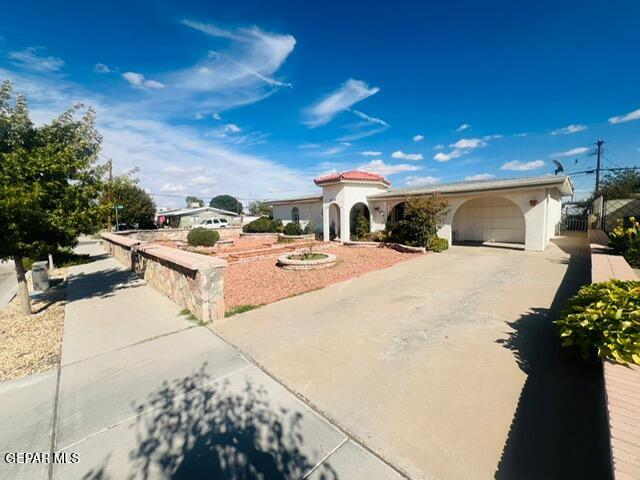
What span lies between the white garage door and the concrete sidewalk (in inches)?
682

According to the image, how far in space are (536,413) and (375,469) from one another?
6.27ft

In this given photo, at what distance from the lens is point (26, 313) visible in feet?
21.7

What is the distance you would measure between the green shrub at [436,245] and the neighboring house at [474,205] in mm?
1232

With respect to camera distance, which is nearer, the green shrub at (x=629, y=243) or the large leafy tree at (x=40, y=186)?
the large leafy tree at (x=40, y=186)

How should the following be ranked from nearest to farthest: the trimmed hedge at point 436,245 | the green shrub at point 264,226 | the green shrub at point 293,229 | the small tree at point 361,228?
the trimmed hedge at point 436,245
the small tree at point 361,228
the green shrub at point 293,229
the green shrub at point 264,226

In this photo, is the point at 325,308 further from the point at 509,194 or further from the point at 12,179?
the point at 509,194

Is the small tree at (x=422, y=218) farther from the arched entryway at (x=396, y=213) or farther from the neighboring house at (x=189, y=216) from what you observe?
the neighboring house at (x=189, y=216)

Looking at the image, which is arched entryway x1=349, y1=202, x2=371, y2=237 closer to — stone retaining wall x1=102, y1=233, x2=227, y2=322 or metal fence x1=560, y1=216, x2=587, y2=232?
stone retaining wall x1=102, y1=233, x2=227, y2=322

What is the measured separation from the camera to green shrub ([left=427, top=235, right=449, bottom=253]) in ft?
46.4

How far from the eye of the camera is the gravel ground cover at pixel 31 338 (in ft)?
14.4

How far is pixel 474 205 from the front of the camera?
57.4ft

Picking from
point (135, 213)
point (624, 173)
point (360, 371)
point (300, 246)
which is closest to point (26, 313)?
point (360, 371)

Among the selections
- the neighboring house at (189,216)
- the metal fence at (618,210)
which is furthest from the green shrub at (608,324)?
the neighboring house at (189,216)

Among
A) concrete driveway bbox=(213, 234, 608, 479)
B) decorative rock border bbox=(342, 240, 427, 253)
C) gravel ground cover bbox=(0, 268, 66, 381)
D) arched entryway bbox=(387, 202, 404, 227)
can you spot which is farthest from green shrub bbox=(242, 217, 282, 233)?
concrete driveway bbox=(213, 234, 608, 479)
